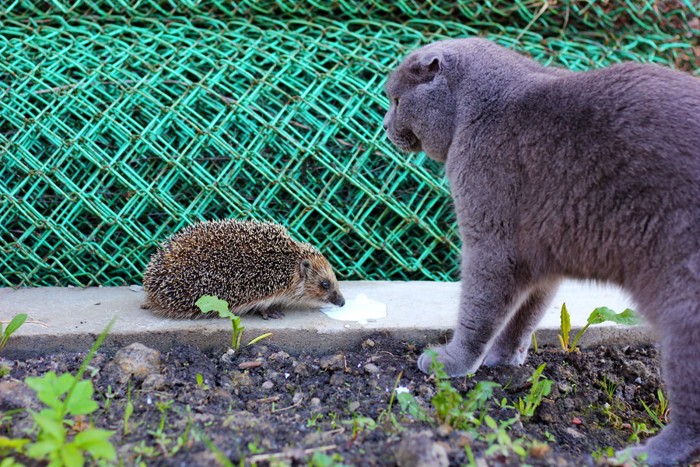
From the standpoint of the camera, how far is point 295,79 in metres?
5.03

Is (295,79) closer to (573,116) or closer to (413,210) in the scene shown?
(413,210)

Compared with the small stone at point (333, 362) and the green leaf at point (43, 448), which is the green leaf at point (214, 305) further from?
the green leaf at point (43, 448)

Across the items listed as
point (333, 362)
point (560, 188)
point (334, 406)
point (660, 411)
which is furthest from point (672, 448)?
point (333, 362)

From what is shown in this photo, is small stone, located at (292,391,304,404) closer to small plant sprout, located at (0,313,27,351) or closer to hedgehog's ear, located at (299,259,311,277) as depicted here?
hedgehog's ear, located at (299,259,311,277)

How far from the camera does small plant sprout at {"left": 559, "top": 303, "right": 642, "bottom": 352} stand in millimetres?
3799

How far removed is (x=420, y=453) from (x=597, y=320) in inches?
75.6

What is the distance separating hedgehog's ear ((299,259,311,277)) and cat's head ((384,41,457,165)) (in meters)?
1.18

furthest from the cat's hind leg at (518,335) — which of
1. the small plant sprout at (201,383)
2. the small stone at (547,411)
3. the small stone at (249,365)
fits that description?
the small plant sprout at (201,383)

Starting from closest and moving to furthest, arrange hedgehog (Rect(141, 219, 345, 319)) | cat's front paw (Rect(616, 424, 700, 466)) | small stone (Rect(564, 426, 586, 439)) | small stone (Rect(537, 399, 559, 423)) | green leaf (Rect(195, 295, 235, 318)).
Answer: cat's front paw (Rect(616, 424, 700, 466)) < small stone (Rect(564, 426, 586, 439)) < small stone (Rect(537, 399, 559, 423)) < green leaf (Rect(195, 295, 235, 318)) < hedgehog (Rect(141, 219, 345, 319))

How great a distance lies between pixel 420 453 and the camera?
2.40m

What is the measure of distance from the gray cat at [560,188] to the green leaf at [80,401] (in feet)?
5.93

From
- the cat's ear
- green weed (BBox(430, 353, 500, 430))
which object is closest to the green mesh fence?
the cat's ear

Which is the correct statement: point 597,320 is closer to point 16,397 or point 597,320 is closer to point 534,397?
point 534,397

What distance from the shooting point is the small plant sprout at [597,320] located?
3.80 meters
